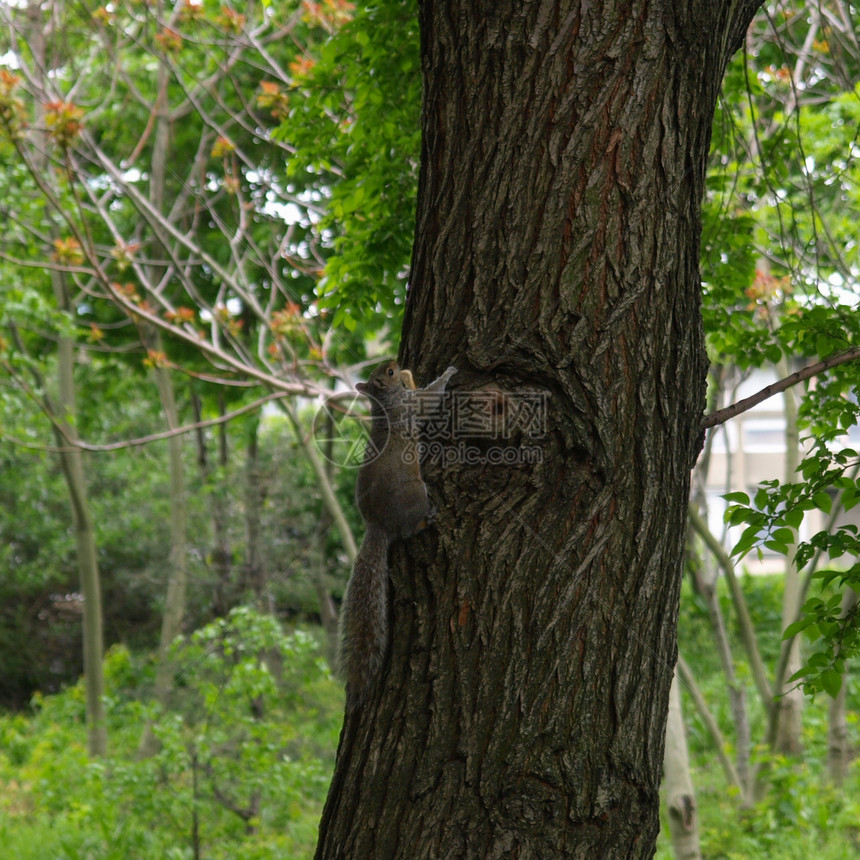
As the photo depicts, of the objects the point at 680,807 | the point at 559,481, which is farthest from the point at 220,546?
the point at 559,481

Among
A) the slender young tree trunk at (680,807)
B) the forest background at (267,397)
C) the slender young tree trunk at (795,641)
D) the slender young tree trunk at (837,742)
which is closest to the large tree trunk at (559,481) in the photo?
the forest background at (267,397)

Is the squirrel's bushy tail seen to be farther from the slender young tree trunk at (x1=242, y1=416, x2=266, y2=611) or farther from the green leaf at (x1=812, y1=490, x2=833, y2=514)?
the slender young tree trunk at (x1=242, y1=416, x2=266, y2=611)

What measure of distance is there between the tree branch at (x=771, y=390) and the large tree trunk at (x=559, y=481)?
0.14 meters

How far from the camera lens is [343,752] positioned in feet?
5.38

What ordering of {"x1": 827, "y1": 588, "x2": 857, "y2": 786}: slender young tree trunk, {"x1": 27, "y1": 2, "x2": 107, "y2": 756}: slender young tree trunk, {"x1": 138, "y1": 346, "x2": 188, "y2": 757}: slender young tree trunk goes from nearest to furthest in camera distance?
1. {"x1": 827, "y1": 588, "x2": 857, "y2": 786}: slender young tree trunk
2. {"x1": 27, "y1": 2, "x2": 107, "y2": 756}: slender young tree trunk
3. {"x1": 138, "y1": 346, "x2": 188, "y2": 757}: slender young tree trunk

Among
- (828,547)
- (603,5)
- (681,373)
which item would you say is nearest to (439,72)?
(603,5)

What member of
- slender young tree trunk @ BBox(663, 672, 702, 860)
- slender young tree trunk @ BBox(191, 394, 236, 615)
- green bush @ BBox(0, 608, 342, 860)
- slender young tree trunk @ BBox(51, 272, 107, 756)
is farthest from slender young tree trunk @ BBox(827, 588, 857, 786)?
slender young tree trunk @ BBox(51, 272, 107, 756)

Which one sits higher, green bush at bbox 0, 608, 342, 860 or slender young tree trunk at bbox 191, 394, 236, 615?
slender young tree trunk at bbox 191, 394, 236, 615

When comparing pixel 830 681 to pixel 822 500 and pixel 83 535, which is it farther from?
pixel 83 535

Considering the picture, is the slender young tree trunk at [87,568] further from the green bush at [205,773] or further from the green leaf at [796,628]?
the green leaf at [796,628]

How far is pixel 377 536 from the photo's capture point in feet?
5.88

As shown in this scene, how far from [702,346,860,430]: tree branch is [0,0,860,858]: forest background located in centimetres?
1

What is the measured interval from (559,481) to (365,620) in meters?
0.49

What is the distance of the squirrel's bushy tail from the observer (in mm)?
1643
